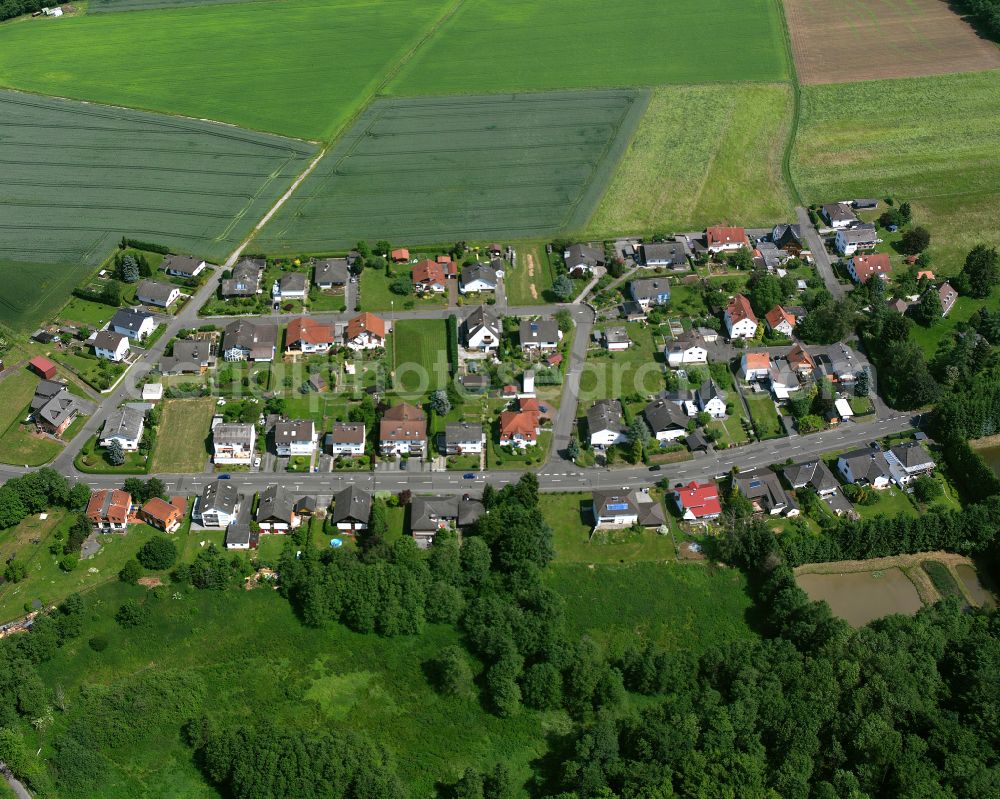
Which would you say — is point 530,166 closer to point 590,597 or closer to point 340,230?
point 340,230

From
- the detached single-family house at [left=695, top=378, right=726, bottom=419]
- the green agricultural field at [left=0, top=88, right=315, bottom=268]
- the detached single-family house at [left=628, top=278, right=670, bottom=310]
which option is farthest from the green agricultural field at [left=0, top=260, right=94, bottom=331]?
the detached single-family house at [left=695, top=378, right=726, bottom=419]

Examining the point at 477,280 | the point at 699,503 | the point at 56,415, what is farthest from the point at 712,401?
the point at 56,415

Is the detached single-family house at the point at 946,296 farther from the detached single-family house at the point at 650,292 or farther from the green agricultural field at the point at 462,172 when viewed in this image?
the green agricultural field at the point at 462,172

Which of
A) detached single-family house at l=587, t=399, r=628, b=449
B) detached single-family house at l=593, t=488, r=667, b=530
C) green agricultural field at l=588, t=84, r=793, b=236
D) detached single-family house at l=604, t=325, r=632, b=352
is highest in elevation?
green agricultural field at l=588, t=84, r=793, b=236

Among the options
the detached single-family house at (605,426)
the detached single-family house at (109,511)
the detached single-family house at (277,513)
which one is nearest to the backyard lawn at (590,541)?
the detached single-family house at (605,426)

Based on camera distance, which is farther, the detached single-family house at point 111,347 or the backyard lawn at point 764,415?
the detached single-family house at point 111,347

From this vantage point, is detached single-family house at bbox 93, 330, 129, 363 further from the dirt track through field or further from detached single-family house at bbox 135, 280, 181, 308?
the dirt track through field
